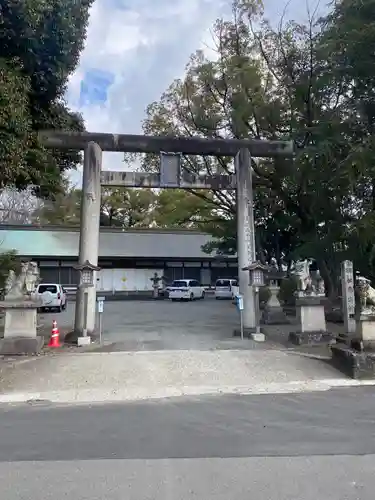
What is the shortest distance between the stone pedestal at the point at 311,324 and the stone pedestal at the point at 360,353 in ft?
7.17

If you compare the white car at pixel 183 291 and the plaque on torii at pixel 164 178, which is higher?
the plaque on torii at pixel 164 178

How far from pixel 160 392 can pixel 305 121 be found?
48.7 ft

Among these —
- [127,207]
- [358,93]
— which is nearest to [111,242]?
[127,207]

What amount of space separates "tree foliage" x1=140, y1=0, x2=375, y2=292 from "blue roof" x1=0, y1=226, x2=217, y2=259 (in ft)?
39.4

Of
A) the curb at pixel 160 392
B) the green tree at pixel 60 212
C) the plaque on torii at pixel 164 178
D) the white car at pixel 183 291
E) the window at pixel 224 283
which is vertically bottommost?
the curb at pixel 160 392

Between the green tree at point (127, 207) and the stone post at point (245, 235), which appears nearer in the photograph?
the stone post at point (245, 235)

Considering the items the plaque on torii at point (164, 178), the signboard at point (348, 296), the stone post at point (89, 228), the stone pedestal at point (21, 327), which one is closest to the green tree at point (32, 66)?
the stone post at point (89, 228)

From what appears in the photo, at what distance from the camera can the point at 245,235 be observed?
1523cm

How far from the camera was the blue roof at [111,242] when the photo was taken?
37062 millimetres

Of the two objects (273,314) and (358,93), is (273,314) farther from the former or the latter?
(358,93)

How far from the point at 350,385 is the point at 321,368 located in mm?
1280

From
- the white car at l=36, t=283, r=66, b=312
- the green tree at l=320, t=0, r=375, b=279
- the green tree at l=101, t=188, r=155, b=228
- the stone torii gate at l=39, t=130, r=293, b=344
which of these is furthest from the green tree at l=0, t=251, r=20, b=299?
the green tree at l=101, t=188, r=155, b=228

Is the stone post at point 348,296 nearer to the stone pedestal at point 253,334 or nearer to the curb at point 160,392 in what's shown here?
the stone pedestal at point 253,334

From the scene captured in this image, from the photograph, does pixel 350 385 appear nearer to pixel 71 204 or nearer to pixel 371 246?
pixel 371 246
